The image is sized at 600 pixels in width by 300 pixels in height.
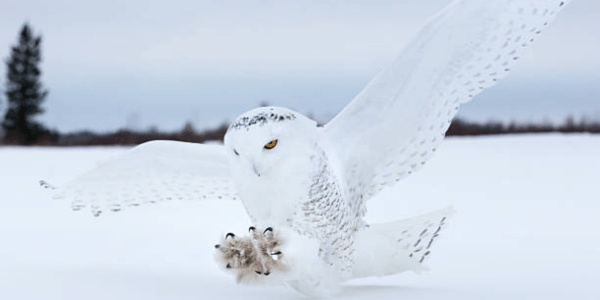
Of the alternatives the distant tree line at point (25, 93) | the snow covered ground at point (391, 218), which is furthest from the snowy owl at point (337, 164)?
the distant tree line at point (25, 93)

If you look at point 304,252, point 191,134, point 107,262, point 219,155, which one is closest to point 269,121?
point 304,252

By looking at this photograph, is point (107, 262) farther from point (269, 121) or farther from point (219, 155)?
point (269, 121)

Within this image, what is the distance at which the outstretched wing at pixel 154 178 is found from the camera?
498 cm

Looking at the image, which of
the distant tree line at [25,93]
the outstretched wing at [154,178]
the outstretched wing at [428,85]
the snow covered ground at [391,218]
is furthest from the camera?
the distant tree line at [25,93]

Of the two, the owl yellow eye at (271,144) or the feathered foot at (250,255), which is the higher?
the owl yellow eye at (271,144)

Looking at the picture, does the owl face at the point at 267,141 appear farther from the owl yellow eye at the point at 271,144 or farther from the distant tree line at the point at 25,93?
the distant tree line at the point at 25,93

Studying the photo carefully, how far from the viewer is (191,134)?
1319 cm

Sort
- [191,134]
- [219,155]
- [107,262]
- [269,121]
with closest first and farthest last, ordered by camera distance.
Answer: [269,121], [219,155], [107,262], [191,134]

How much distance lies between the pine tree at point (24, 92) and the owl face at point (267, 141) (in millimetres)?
20341

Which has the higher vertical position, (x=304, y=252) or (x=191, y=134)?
(x=304, y=252)

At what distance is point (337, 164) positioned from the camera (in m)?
4.65

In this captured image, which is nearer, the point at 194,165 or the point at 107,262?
the point at 194,165

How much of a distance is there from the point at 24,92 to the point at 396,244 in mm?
26268

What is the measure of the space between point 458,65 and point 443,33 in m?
0.20
